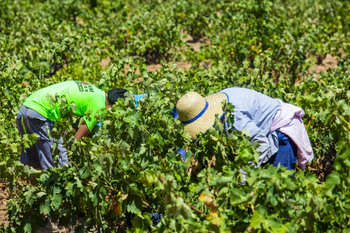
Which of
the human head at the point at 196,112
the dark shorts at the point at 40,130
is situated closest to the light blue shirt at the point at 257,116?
the human head at the point at 196,112

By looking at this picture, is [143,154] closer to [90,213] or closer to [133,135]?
[133,135]

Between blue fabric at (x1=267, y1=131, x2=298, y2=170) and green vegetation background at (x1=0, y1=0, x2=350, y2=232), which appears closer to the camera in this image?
green vegetation background at (x1=0, y1=0, x2=350, y2=232)

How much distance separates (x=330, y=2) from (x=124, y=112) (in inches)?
277

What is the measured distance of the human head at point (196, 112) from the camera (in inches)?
116

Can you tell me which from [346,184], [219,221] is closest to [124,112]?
[219,221]

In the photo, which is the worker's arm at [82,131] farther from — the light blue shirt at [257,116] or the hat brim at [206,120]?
the light blue shirt at [257,116]

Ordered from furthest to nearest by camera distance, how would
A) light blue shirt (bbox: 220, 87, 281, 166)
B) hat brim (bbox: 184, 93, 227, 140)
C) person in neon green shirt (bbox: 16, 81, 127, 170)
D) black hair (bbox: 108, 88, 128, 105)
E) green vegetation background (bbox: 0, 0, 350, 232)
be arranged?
person in neon green shirt (bbox: 16, 81, 127, 170)
black hair (bbox: 108, 88, 128, 105)
hat brim (bbox: 184, 93, 227, 140)
light blue shirt (bbox: 220, 87, 281, 166)
green vegetation background (bbox: 0, 0, 350, 232)

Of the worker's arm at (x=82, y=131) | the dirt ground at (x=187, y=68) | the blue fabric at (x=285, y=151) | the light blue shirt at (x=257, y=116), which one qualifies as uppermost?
the light blue shirt at (x=257, y=116)

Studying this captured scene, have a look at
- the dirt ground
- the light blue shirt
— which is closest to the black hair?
the light blue shirt

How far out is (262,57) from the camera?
16.9 ft

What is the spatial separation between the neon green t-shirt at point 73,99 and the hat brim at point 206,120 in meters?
0.82

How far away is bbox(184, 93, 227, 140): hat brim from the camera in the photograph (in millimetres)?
2977

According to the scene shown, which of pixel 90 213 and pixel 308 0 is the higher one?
pixel 90 213

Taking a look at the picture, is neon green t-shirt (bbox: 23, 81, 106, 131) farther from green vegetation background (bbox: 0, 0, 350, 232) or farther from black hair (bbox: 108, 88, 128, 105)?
green vegetation background (bbox: 0, 0, 350, 232)
